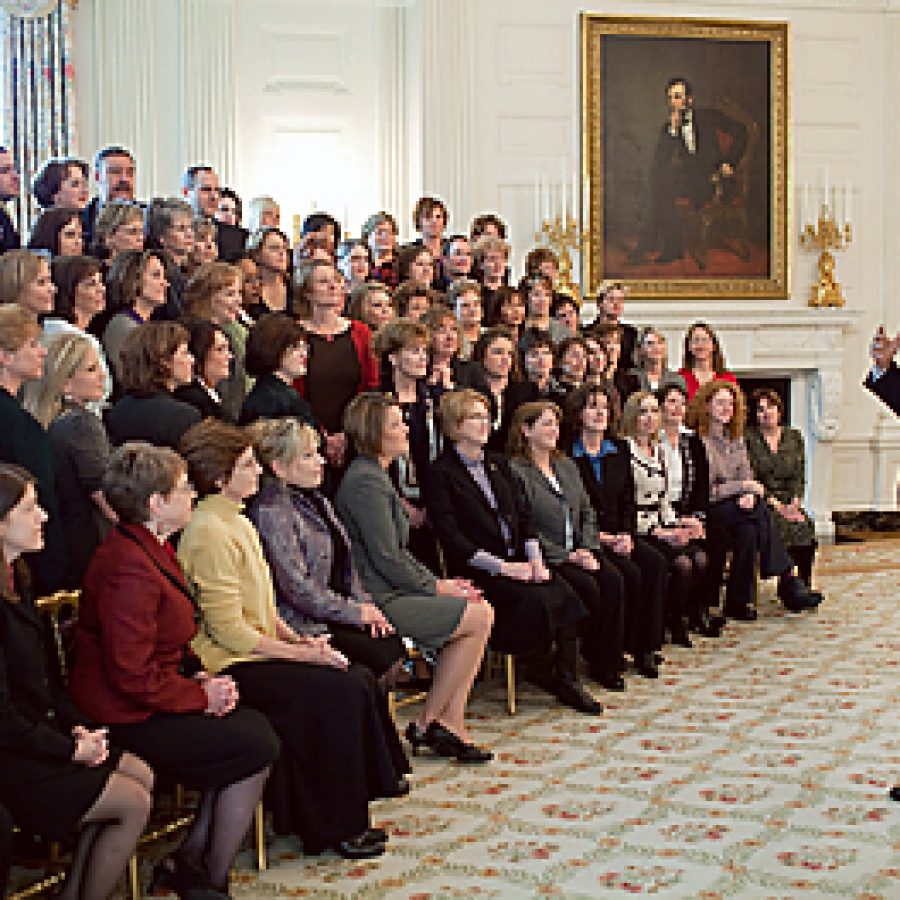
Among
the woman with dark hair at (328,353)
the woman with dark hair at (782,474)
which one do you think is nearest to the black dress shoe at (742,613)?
the woman with dark hair at (782,474)

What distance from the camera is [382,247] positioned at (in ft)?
30.9

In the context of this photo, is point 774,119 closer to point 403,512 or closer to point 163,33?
point 163,33

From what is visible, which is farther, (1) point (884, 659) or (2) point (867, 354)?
(2) point (867, 354)

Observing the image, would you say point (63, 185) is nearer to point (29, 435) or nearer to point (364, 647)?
point (29, 435)

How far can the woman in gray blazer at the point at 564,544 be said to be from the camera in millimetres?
7508

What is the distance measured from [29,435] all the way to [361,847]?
171cm

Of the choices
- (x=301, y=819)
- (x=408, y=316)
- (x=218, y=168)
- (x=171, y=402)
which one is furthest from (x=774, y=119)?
(x=301, y=819)

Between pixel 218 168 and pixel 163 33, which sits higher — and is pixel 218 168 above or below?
below

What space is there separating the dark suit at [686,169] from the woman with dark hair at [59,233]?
654 cm

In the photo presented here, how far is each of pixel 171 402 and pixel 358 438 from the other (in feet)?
3.43

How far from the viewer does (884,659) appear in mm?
8008

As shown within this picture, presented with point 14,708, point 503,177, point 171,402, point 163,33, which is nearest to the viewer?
point 14,708

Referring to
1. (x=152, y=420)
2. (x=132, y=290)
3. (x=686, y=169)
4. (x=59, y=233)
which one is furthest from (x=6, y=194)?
(x=686, y=169)

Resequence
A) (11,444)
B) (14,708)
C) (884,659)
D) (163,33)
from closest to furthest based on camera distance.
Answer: (14,708) → (11,444) → (884,659) → (163,33)
